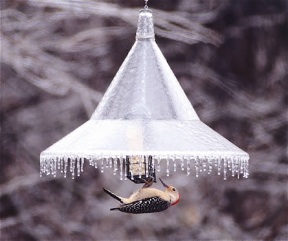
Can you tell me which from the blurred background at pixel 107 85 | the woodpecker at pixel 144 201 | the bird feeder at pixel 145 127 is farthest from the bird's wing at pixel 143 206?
the blurred background at pixel 107 85

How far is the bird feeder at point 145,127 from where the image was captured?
504cm

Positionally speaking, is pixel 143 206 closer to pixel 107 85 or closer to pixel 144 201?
pixel 144 201

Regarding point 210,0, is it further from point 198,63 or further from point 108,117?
point 108,117

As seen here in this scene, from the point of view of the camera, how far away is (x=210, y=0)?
362 inches

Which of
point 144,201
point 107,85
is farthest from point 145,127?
point 107,85

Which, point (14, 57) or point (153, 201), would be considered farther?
point (14, 57)

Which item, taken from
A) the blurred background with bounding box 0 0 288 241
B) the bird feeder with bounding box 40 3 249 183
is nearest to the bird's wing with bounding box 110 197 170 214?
the bird feeder with bounding box 40 3 249 183

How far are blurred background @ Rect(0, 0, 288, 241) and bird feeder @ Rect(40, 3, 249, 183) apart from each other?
11.7 feet

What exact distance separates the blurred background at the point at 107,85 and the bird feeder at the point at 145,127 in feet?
11.7

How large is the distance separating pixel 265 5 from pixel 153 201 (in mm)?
4021

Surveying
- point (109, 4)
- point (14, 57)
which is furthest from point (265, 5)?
point (14, 57)

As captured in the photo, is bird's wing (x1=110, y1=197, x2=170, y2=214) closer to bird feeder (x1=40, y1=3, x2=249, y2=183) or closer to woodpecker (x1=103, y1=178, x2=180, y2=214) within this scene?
woodpecker (x1=103, y1=178, x2=180, y2=214)

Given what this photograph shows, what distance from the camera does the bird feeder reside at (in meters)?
5.04

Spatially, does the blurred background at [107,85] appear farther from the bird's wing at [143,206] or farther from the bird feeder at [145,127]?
the bird feeder at [145,127]
